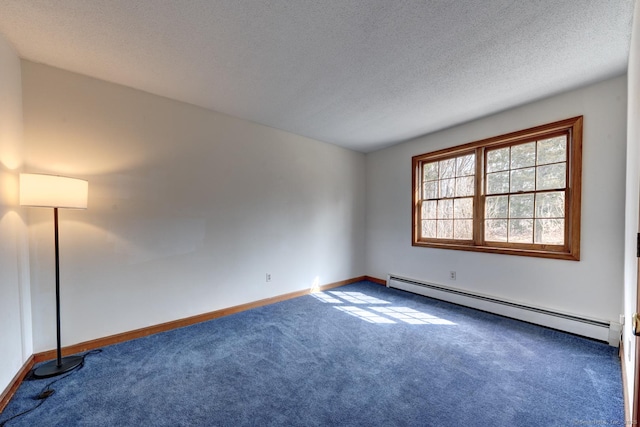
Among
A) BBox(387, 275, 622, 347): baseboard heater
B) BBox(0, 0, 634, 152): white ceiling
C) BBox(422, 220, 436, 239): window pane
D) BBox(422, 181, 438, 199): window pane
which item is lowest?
BBox(387, 275, 622, 347): baseboard heater

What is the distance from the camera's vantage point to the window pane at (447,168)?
12.3 feet

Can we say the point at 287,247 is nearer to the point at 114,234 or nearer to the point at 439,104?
the point at 114,234

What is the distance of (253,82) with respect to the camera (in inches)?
96.8

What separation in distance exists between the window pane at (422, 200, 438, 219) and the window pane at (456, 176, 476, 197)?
0.38 m

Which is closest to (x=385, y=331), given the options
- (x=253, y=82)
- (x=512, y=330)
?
(x=512, y=330)

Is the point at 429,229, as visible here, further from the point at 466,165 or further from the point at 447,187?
the point at 466,165

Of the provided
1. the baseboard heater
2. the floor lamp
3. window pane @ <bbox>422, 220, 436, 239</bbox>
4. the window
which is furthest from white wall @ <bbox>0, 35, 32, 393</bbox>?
window pane @ <bbox>422, 220, 436, 239</bbox>

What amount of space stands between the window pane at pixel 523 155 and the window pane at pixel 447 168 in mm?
739

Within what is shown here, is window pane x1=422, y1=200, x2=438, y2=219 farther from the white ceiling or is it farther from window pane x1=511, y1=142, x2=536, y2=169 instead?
the white ceiling

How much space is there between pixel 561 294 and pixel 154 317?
4.32 meters

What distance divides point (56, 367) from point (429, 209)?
4.53m

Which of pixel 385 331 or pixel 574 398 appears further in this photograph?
pixel 385 331

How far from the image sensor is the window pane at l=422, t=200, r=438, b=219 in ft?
13.1

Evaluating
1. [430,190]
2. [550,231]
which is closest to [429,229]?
[430,190]
